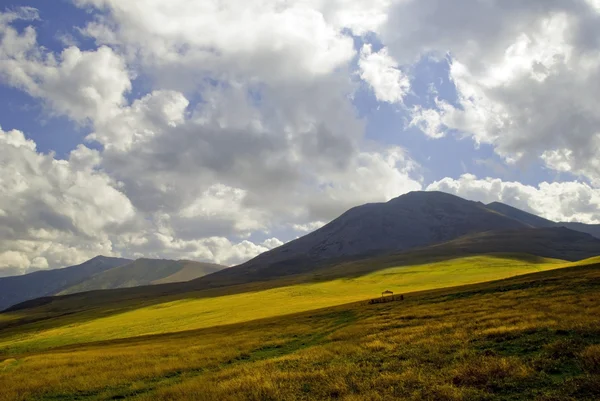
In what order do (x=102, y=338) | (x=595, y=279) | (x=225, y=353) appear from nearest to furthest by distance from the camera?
(x=225, y=353), (x=595, y=279), (x=102, y=338)

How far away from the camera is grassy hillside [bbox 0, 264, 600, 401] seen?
54.4ft

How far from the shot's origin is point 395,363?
72.1ft

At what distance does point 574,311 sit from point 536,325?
554 cm

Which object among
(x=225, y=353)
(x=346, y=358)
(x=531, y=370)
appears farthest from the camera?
(x=225, y=353)

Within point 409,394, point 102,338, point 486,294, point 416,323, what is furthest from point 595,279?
point 102,338

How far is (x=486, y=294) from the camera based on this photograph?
4909cm

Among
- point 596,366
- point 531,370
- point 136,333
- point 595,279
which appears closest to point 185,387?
point 531,370

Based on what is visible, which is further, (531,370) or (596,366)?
(531,370)

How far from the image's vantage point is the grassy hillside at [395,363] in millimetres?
A: 16594

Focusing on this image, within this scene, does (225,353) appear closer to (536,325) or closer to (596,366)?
(536,325)

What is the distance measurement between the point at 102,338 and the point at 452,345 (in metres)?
74.4

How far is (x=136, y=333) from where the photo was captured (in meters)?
78.6

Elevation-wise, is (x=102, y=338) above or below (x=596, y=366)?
below

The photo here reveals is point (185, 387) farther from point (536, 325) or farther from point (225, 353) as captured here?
point (536, 325)
